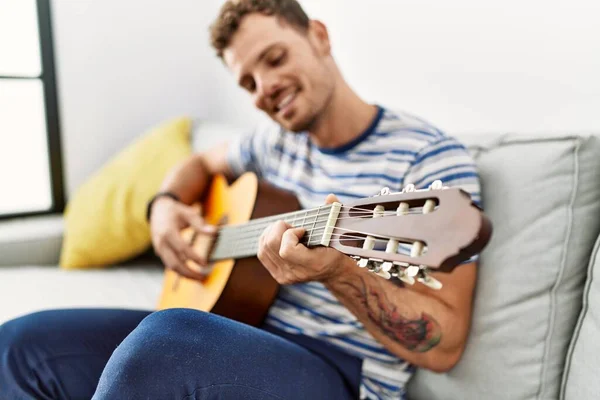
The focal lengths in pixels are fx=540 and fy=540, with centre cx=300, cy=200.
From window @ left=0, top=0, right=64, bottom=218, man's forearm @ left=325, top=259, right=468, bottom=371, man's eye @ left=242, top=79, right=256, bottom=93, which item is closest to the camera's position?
man's forearm @ left=325, top=259, right=468, bottom=371

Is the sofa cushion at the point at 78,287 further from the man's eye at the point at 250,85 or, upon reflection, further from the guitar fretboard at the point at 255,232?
the man's eye at the point at 250,85

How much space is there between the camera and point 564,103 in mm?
1047

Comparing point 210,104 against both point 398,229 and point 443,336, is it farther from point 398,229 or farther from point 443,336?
point 398,229

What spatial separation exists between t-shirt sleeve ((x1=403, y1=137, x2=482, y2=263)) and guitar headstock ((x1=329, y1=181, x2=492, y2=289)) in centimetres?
29

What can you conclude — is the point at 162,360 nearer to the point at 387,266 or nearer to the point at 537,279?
the point at 387,266

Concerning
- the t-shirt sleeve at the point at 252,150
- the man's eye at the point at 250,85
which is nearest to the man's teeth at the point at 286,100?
the man's eye at the point at 250,85

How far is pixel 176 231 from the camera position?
1343mm

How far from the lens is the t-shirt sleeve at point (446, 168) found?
35.4 inches

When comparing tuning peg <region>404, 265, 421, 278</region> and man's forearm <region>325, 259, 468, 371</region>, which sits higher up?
tuning peg <region>404, 265, 421, 278</region>

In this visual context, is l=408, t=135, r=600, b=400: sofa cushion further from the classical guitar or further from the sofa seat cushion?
the sofa seat cushion

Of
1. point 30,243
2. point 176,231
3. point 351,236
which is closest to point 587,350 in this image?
point 351,236

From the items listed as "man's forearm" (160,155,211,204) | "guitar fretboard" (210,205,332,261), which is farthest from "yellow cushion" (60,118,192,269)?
"guitar fretboard" (210,205,332,261)

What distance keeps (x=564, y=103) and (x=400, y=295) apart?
527 mm

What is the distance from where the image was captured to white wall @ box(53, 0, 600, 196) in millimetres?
1052
